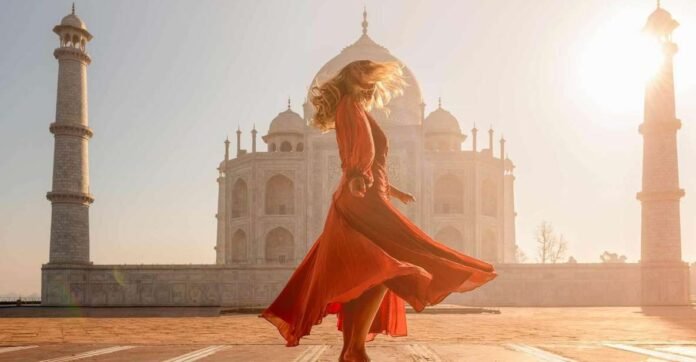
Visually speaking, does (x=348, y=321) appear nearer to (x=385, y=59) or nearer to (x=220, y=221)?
(x=385, y=59)

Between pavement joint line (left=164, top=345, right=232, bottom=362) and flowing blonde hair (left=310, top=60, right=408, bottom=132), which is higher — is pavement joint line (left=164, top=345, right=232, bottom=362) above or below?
below

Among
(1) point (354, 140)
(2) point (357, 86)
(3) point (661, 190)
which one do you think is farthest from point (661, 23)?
(1) point (354, 140)

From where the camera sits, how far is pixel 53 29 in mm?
25250

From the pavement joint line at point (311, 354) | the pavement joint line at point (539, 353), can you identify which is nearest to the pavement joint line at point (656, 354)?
the pavement joint line at point (539, 353)

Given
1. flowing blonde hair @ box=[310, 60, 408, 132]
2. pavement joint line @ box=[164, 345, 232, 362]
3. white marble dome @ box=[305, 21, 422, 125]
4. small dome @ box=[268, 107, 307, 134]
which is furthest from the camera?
small dome @ box=[268, 107, 307, 134]

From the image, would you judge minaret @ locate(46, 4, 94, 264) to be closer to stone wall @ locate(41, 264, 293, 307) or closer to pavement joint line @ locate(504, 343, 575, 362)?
stone wall @ locate(41, 264, 293, 307)

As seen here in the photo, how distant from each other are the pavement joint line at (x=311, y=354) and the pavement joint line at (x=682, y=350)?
2.67 metres

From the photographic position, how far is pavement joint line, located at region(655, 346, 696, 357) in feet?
18.0

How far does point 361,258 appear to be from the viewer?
3.66m

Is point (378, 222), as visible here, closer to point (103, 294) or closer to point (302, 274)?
point (302, 274)

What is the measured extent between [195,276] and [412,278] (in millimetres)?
21847

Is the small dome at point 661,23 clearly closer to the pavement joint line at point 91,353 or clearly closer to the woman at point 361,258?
the pavement joint line at point 91,353

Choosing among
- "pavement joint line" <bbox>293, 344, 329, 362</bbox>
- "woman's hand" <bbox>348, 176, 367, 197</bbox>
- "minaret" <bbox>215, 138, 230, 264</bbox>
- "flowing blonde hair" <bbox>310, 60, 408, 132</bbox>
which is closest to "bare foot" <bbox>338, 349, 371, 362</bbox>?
"woman's hand" <bbox>348, 176, 367, 197</bbox>

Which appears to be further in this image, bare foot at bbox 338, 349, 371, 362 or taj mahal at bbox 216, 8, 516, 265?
taj mahal at bbox 216, 8, 516, 265
